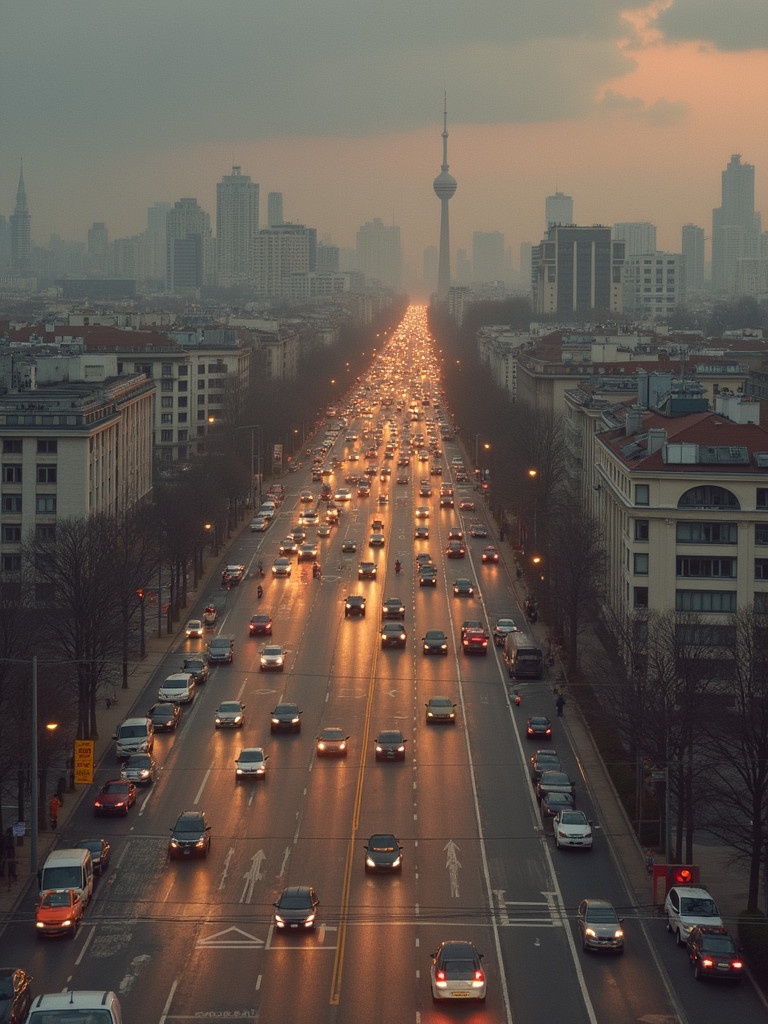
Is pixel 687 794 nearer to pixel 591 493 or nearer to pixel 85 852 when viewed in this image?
→ pixel 85 852

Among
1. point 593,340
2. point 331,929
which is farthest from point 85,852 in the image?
point 593,340

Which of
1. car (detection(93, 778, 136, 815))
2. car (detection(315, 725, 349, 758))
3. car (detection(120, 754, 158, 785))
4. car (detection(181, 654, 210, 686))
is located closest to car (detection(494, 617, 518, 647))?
→ car (detection(181, 654, 210, 686))

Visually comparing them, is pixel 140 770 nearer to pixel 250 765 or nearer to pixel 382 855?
pixel 250 765

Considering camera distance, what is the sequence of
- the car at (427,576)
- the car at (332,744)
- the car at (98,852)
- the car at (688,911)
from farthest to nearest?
the car at (427,576) < the car at (332,744) < the car at (98,852) < the car at (688,911)

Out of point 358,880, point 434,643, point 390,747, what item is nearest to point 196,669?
→ point 434,643

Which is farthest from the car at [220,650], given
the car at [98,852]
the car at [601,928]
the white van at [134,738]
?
the car at [601,928]

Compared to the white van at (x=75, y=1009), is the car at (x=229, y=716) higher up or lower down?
lower down

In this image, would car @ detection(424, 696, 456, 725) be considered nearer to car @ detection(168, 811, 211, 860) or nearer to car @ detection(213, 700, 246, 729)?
car @ detection(213, 700, 246, 729)

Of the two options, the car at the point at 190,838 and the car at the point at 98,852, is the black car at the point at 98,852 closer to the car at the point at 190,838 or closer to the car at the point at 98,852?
the car at the point at 98,852
